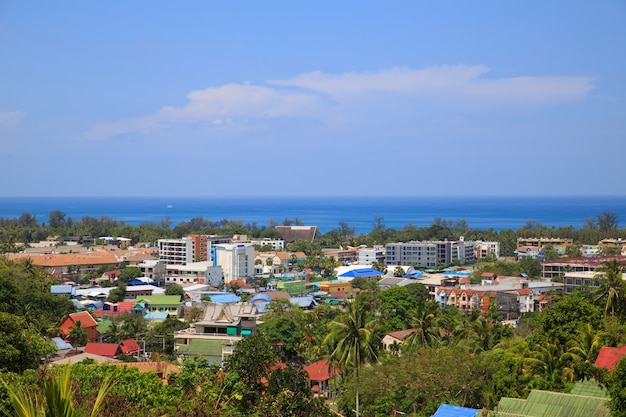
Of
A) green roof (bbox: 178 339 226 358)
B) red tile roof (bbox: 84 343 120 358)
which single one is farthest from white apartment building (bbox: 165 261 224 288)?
green roof (bbox: 178 339 226 358)

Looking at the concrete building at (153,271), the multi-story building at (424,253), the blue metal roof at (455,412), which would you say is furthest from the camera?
the multi-story building at (424,253)

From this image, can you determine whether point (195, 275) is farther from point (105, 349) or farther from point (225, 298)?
point (105, 349)

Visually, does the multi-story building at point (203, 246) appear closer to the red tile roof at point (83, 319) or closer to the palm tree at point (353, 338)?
the red tile roof at point (83, 319)

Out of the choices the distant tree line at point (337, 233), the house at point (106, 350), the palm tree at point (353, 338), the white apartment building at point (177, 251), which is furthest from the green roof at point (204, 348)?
the distant tree line at point (337, 233)

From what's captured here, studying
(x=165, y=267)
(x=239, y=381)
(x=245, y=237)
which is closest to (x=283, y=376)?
(x=239, y=381)

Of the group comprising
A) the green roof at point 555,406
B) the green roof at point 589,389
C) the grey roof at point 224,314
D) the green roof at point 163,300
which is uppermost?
the green roof at point 555,406

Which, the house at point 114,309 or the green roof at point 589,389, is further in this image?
the house at point 114,309

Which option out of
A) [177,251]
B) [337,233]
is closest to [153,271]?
[177,251]
